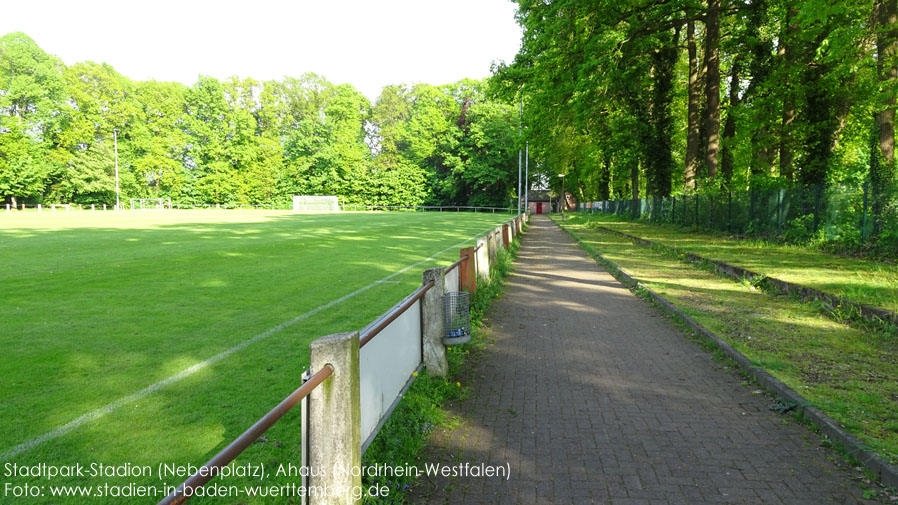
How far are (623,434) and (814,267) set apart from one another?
1016 cm

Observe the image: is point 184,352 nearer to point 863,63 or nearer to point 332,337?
point 332,337

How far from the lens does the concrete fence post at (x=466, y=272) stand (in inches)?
317

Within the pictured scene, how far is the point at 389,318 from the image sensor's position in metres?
3.73

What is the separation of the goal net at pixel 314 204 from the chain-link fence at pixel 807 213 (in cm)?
5859

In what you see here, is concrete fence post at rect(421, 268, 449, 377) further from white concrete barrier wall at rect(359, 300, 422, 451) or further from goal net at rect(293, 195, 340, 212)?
goal net at rect(293, 195, 340, 212)

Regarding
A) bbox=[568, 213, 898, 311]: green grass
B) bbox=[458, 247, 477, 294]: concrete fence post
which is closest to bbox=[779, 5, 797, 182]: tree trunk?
bbox=[568, 213, 898, 311]: green grass

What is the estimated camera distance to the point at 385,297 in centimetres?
963

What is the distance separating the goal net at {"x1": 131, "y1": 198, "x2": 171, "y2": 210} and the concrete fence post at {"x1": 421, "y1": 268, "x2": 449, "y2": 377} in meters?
77.4

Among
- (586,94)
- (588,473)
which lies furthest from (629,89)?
(588,473)

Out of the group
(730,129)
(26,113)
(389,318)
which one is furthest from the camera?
(26,113)

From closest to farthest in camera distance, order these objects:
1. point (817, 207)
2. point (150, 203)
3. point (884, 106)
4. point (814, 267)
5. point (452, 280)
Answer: point (452, 280) < point (814, 267) < point (817, 207) < point (884, 106) < point (150, 203)

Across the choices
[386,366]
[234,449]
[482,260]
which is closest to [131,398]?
[386,366]

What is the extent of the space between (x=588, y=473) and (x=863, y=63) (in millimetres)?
20682

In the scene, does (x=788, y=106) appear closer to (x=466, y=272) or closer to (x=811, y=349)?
(x=811, y=349)
